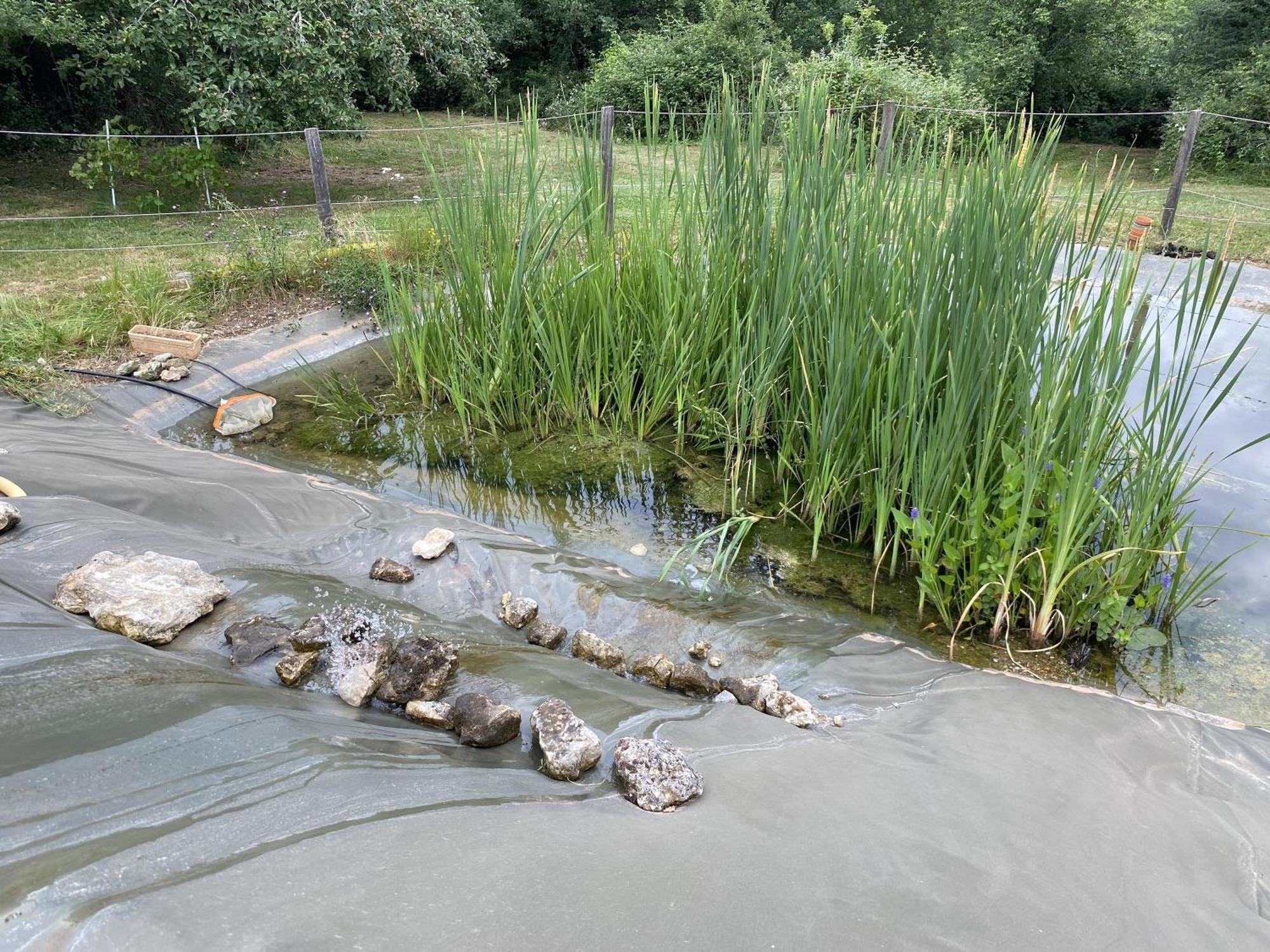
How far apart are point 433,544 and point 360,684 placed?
0.71m

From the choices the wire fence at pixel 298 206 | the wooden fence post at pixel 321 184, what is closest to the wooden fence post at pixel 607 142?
the wire fence at pixel 298 206

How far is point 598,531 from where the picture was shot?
9.46 ft

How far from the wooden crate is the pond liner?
193cm

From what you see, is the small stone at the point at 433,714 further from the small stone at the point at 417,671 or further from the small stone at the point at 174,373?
the small stone at the point at 174,373

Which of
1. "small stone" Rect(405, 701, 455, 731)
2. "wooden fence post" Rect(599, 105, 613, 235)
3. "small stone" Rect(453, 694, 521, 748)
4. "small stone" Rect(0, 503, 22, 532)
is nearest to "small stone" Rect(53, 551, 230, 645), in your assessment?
"small stone" Rect(0, 503, 22, 532)

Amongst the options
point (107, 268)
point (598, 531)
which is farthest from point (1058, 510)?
point (107, 268)

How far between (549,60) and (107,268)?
1439 centimetres

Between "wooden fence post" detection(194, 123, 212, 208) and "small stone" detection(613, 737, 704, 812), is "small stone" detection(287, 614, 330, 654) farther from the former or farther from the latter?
"wooden fence post" detection(194, 123, 212, 208)

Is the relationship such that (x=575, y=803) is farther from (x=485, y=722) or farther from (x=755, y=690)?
(x=755, y=690)

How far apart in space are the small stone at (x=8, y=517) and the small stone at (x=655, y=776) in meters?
1.73

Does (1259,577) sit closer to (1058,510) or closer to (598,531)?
(1058,510)

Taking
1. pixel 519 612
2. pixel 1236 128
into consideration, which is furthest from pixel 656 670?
pixel 1236 128

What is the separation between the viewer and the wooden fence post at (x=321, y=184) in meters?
5.02

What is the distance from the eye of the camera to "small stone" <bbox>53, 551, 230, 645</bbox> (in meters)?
1.84
